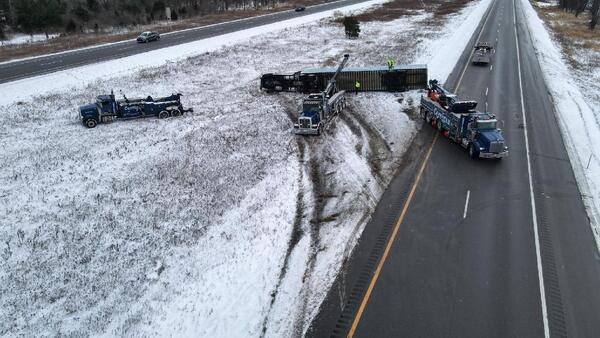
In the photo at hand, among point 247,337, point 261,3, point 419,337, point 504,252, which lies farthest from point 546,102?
point 261,3

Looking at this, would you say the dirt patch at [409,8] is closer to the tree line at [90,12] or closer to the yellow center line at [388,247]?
the tree line at [90,12]

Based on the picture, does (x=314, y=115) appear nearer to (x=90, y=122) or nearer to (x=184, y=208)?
(x=184, y=208)

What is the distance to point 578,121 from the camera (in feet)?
108

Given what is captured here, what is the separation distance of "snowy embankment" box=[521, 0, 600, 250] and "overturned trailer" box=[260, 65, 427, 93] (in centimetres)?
1237

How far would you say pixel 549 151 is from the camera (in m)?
27.8

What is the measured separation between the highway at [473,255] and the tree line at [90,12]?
75331 millimetres

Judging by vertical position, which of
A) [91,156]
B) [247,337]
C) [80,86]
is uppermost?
[80,86]

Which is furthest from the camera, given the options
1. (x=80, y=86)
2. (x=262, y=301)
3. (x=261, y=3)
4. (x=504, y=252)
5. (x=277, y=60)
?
(x=261, y=3)

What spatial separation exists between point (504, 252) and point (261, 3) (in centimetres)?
12197

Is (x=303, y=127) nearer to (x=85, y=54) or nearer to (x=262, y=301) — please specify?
(x=262, y=301)

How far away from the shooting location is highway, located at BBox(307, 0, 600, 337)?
47.8 ft

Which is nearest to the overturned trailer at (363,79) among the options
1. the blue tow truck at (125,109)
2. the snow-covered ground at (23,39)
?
the blue tow truck at (125,109)

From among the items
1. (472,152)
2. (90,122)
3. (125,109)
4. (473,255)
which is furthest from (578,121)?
(90,122)

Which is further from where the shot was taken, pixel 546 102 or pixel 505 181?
pixel 546 102
